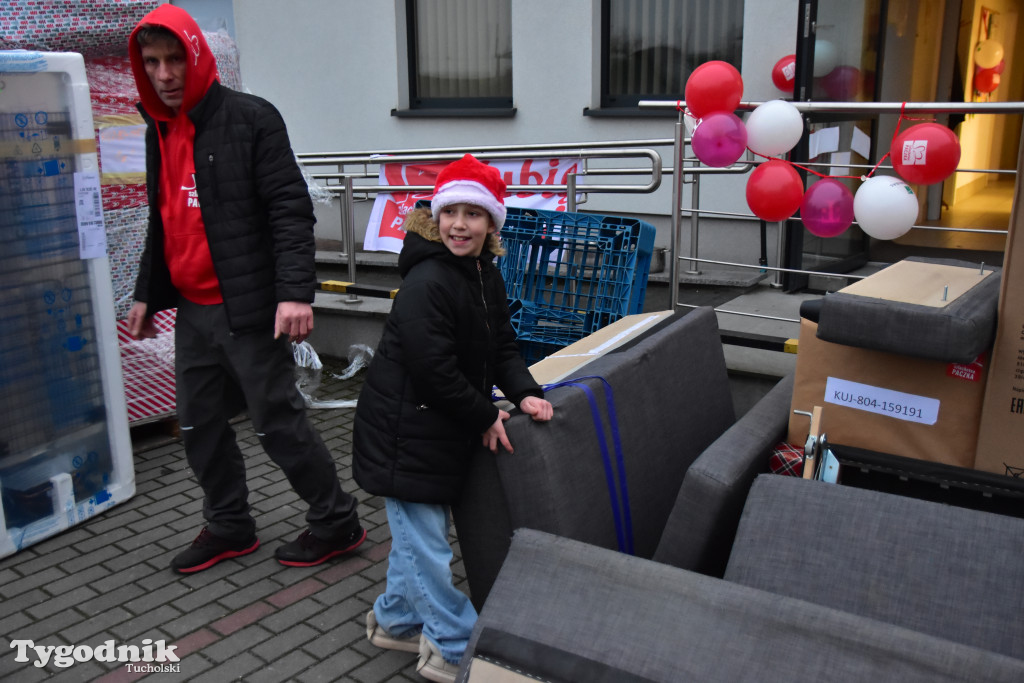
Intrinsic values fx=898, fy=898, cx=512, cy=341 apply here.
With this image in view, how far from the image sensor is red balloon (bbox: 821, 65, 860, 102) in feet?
19.6

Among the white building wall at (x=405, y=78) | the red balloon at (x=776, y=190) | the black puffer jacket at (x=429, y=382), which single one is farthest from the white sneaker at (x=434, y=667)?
the white building wall at (x=405, y=78)

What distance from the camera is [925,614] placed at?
1.95 metres

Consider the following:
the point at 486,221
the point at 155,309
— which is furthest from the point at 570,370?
the point at 155,309

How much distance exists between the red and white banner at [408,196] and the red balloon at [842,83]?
1.99 m

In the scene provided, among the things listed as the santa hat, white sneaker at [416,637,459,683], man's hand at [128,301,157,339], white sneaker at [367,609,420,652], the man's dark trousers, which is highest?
the santa hat

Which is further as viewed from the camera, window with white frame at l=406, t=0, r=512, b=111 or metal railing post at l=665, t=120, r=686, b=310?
window with white frame at l=406, t=0, r=512, b=111

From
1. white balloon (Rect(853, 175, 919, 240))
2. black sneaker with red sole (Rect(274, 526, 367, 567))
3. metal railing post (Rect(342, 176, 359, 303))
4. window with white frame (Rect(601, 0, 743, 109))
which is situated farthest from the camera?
window with white frame (Rect(601, 0, 743, 109))

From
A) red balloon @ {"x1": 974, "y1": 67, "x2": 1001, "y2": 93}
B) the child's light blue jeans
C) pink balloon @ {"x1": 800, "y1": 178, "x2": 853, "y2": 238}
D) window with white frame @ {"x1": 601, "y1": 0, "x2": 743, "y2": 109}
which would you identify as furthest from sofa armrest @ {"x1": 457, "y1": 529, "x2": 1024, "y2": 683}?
red balloon @ {"x1": 974, "y1": 67, "x2": 1001, "y2": 93}

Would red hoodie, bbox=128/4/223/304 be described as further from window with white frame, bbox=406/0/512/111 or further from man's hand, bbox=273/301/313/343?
window with white frame, bbox=406/0/512/111

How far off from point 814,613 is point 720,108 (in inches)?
131

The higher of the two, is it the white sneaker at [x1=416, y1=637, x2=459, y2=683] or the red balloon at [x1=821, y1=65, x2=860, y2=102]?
the red balloon at [x1=821, y1=65, x2=860, y2=102]

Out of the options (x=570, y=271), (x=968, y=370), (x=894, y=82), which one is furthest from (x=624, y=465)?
(x=894, y=82)

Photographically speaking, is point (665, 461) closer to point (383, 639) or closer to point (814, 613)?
point (383, 639)

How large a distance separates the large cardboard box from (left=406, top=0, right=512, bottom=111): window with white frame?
262 inches
